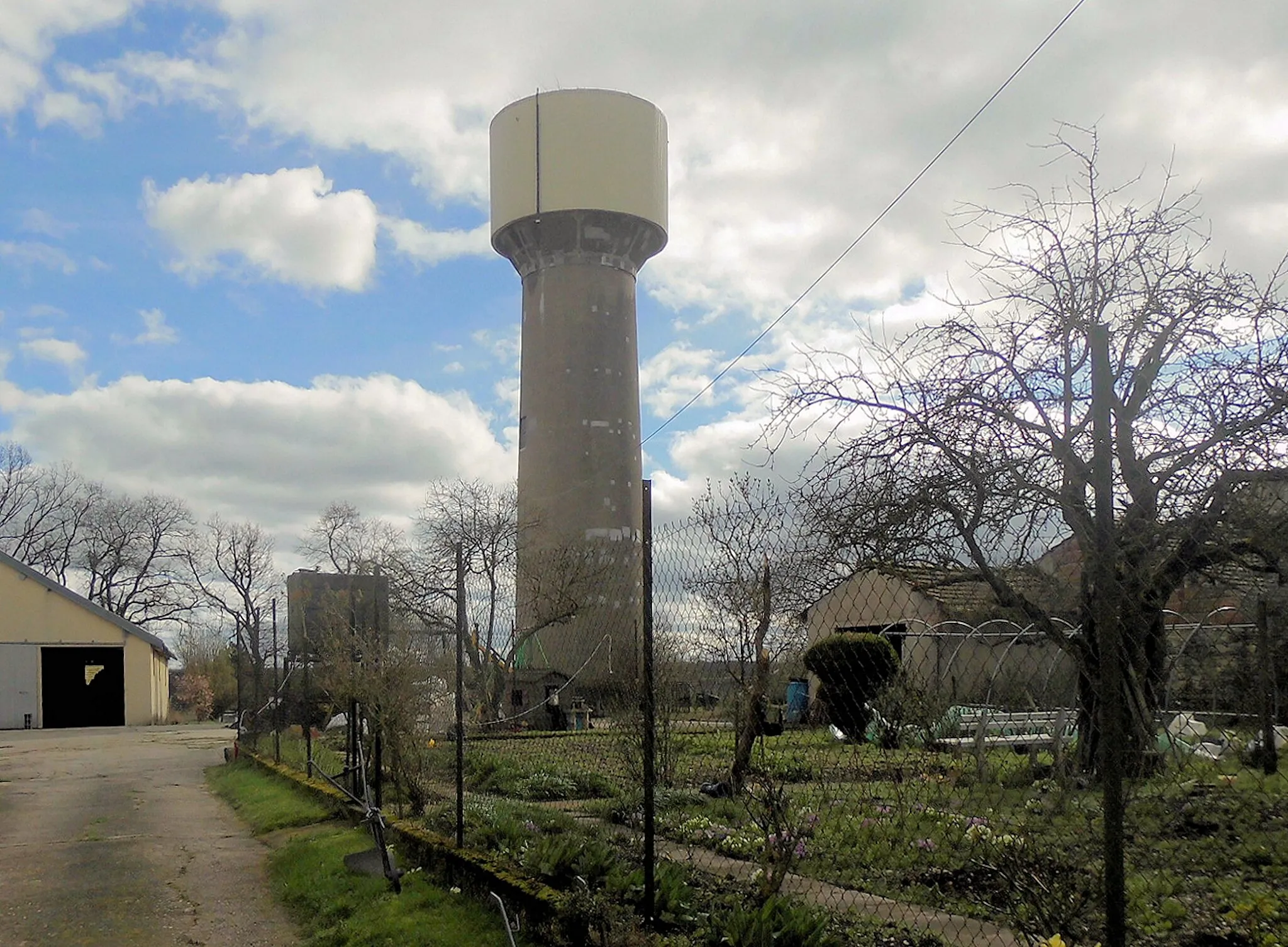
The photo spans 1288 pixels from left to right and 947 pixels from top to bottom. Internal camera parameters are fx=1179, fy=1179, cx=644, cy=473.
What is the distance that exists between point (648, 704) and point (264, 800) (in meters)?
11.0

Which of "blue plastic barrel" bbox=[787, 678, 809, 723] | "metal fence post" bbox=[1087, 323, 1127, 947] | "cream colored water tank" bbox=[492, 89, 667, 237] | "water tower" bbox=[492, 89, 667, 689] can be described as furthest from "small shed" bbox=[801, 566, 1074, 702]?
"cream colored water tank" bbox=[492, 89, 667, 237]

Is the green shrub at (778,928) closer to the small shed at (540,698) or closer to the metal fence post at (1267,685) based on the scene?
the small shed at (540,698)

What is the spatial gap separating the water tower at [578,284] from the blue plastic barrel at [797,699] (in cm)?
1170

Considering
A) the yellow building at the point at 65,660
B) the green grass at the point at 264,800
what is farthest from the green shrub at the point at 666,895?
the yellow building at the point at 65,660

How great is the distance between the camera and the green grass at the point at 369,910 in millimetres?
7148

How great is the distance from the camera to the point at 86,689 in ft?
141

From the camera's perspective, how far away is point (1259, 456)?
19.5 ft

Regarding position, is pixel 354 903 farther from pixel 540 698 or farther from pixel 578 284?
pixel 578 284

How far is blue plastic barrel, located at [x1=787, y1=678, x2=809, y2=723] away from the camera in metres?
15.2

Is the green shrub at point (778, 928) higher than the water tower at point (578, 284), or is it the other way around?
the water tower at point (578, 284)

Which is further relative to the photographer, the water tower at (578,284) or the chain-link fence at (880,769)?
the water tower at (578,284)

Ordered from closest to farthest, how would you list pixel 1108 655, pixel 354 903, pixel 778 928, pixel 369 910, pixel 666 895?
pixel 1108 655 < pixel 778 928 < pixel 666 895 < pixel 369 910 < pixel 354 903

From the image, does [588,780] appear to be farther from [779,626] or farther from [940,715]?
[940,715]

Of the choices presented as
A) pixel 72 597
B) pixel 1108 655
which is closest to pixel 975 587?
pixel 1108 655
